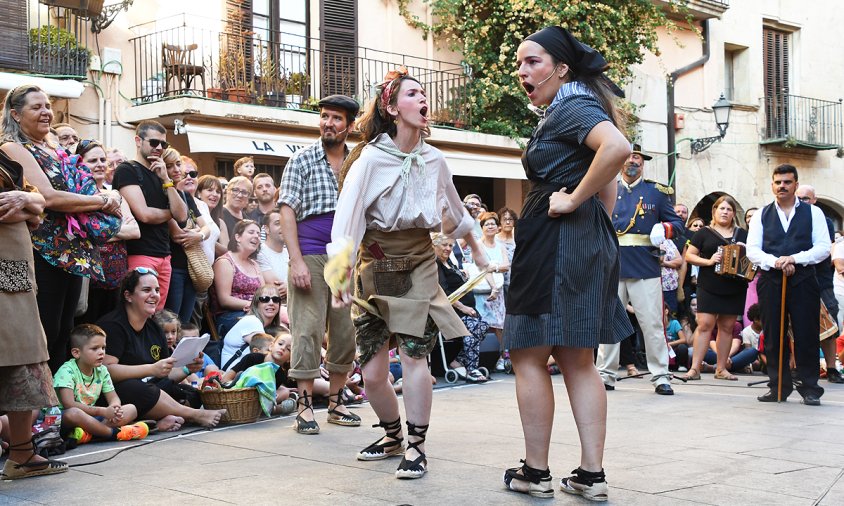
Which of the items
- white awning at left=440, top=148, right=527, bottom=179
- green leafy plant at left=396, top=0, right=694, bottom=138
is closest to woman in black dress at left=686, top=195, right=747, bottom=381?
white awning at left=440, top=148, right=527, bottom=179

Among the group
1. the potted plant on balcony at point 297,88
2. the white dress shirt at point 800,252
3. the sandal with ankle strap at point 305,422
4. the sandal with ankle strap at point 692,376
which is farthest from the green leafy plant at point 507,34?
the sandal with ankle strap at point 305,422

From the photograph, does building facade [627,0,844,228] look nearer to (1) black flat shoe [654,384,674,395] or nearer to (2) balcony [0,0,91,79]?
(2) balcony [0,0,91,79]

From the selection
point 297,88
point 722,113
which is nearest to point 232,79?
point 297,88

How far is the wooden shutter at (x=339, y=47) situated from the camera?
17375mm

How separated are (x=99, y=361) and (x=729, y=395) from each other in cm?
550

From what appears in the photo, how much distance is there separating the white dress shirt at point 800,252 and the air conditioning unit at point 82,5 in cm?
911

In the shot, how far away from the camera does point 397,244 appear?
213 inches

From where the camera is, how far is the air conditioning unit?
1377cm

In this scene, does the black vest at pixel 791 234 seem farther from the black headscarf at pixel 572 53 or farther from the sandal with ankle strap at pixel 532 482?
the sandal with ankle strap at pixel 532 482

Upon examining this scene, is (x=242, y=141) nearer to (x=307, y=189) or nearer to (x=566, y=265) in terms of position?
(x=307, y=189)

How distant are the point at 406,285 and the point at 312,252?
1.55m

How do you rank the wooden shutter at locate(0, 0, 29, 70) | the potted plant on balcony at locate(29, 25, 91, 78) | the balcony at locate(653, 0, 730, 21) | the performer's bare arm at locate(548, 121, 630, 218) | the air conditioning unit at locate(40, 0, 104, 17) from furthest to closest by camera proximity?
the balcony at locate(653, 0, 730, 21) < the air conditioning unit at locate(40, 0, 104, 17) < the potted plant on balcony at locate(29, 25, 91, 78) < the wooden shutter at locate(0, 0, 29, 70) < the performer's bare arm at locate(548, 121, 630, 218)

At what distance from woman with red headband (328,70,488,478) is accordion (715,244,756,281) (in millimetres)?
6137

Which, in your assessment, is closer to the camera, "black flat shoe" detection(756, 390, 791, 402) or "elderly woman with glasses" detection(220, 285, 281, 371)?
"elderly woman with glasses" detection(220, 285, 281, 371)
